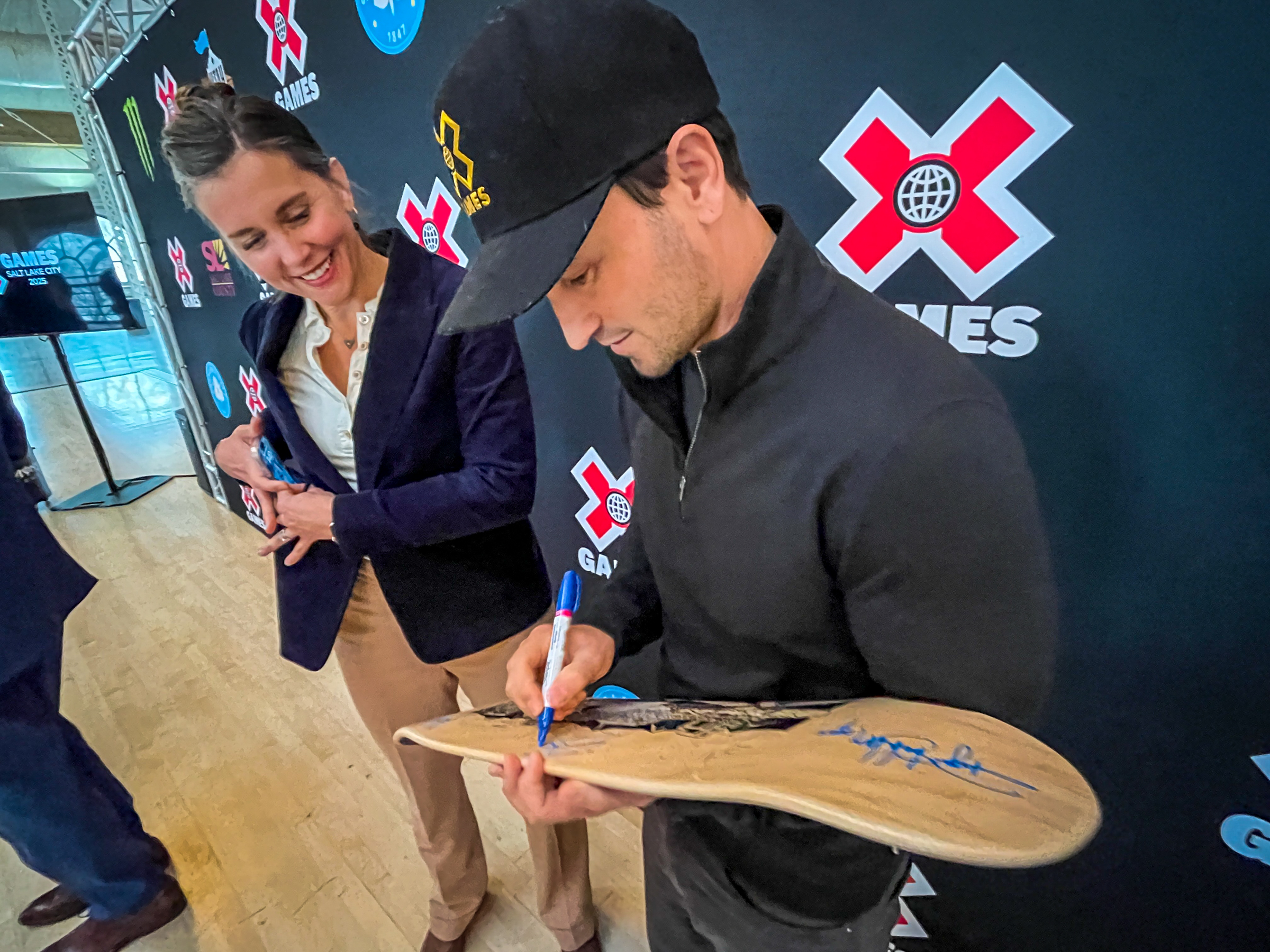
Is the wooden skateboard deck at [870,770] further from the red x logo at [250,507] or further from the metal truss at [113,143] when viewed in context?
the metal truss at [113,143]

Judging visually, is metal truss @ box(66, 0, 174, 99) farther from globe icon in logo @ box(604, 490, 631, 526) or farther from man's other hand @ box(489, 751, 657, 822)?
man's other hand @ box(489, 751, 657, 822)

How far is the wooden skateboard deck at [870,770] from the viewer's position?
372 millimetres

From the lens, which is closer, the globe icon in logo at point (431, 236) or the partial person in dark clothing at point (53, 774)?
the partial person in dark clothing at point (53, 774)

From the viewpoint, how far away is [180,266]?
3453 millimetres

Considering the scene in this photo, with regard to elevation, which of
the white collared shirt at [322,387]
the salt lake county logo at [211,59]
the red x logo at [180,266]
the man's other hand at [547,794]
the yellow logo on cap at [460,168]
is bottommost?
the man's other hand at [547,794]

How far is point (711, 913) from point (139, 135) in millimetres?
4288

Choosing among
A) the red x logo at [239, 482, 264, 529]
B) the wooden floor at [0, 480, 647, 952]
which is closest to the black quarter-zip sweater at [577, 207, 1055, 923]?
the wooden floor at [0, 480, 647, 952]

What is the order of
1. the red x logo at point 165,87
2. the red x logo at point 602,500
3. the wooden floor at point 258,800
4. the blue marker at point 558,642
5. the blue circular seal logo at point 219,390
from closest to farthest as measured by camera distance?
the blue marker at point 558,642 → the wooden floor at point 258,800 → the red x logo at point 602,500 → the red x logo at point 165,87 → the blue circular seal logo at point 219,390

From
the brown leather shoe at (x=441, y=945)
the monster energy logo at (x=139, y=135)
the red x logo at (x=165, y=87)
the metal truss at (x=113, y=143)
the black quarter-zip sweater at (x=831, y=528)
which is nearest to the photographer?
the black quarter-zip sweater at (x=831, y=528)

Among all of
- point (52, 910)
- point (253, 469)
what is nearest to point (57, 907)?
point (52, 910)

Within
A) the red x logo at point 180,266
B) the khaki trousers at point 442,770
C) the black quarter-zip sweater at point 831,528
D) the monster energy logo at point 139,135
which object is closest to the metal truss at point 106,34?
the monster energy logo at point 139,135

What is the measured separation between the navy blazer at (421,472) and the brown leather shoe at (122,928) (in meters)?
0.99

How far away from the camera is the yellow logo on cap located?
584 millimetres
